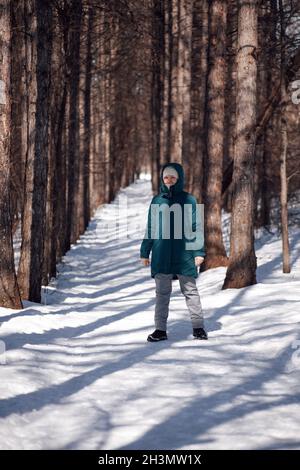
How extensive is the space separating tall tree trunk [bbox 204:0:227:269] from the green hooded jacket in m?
5.74

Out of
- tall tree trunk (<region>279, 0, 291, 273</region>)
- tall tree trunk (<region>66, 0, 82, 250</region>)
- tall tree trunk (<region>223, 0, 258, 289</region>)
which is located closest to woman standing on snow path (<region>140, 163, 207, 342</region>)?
tall tree trunk (<region>223, 0, 258, 289</region>)

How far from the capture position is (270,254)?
1452cm

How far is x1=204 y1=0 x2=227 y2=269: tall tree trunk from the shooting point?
12.4 meters

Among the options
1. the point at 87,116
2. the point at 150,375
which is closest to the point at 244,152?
the point at 150,375

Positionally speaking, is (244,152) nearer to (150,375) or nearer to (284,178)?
(284,178)

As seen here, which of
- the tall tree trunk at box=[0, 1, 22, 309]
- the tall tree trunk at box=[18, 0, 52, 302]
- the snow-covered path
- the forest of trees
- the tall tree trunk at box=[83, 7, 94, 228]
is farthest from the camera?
the tall tree trunk at box=[83, 7, 94, 228]

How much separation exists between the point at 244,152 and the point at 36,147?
10.8ft

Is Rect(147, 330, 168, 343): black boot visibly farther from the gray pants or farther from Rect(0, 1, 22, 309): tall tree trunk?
Rect(0, 1, 22, 309): tall tree trunk

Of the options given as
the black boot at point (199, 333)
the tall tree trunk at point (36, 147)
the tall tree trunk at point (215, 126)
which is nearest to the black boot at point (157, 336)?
the black boot at point (199, 333)

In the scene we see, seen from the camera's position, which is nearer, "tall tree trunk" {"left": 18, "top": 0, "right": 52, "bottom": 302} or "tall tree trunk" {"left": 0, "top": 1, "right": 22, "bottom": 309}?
"tall tree trunk" {"left": 0, "top": 1, "right": 22, "bottom": 309}

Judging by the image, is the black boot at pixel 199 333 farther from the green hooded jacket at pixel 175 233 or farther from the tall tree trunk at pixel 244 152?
the tall tree trunk at pixel 244 152
